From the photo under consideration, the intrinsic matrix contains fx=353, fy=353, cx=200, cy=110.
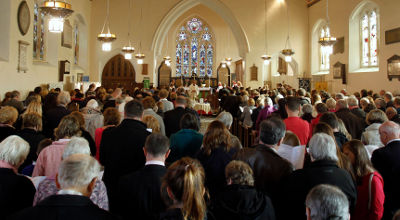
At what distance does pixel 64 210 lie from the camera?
1.72 metres

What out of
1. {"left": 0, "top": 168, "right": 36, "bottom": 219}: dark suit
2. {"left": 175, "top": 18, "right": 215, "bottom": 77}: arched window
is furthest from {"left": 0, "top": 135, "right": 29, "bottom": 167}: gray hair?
{"left": 175, "top": 18, "right": 215, "bottom": 77}: arched window

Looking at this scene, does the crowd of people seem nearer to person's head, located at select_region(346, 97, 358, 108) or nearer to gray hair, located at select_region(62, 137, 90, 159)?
gray hair, located at select_region(62, 137, 90, 159)

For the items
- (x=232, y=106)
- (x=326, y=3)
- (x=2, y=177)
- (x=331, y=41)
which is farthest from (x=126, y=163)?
(x=326, y=3)

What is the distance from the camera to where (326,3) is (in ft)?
58.9

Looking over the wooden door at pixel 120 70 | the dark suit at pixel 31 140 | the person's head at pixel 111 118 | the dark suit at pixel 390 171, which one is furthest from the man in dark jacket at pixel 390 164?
the wooden door at pixel 120 70

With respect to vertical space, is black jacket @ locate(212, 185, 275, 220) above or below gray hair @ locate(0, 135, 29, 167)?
below

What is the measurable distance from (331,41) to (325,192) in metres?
11.9

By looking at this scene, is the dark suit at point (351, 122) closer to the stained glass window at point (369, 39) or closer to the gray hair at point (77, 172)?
the gray hair at point (77, 172)

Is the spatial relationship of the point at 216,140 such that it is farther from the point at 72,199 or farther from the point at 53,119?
the point at 53,119

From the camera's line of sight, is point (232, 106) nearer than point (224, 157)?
No

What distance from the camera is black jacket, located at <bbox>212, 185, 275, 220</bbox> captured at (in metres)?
2.19

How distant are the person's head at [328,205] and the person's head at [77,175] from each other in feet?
3.94

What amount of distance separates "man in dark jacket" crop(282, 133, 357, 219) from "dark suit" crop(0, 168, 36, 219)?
1.90 meters

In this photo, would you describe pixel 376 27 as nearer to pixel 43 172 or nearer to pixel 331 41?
pixel 331 41
